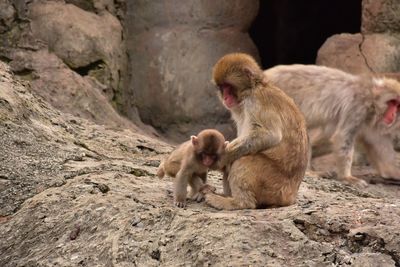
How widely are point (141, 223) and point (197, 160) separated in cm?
76

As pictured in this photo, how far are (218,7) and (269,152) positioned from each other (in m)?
8.27

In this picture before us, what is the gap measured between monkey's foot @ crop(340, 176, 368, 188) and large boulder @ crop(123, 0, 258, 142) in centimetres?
338

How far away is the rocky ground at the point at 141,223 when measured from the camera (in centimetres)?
677

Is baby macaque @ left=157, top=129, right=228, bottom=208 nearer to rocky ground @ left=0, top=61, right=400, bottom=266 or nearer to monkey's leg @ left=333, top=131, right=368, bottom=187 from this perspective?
rocky ground @ left=0, top=61, right=400, bottom=266

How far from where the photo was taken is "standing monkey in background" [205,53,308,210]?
7754 mm

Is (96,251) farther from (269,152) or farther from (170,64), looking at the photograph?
(170,64)

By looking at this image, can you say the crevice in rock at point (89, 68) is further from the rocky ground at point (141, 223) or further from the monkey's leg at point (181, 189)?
the monkey's leg at point (181, 189)

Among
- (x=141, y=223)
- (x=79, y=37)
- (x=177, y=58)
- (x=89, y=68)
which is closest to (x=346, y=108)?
(x=177, y=58)

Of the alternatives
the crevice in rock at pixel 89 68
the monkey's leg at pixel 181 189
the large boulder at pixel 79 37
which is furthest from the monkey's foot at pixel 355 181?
the monkey's leg at pixel 181 189

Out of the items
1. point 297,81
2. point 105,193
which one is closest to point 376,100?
point 297,81

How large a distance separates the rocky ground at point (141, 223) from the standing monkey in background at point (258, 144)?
0.22 m

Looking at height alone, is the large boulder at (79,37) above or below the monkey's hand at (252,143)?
below

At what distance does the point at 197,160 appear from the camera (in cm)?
778

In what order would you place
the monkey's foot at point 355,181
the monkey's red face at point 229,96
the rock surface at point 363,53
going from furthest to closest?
the rock surface at point 363,53
the monkey's foot at point 355,181
the monkey's red face at point 229,96
